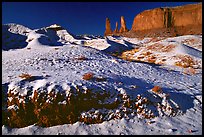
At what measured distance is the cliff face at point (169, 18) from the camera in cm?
13550

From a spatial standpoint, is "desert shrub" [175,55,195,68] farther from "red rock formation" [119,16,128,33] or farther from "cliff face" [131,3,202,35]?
"red rock formation" [119,16,128,33]

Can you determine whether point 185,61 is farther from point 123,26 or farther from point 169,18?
point 123,26

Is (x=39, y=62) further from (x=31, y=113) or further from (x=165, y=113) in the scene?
(x=165, y=113)

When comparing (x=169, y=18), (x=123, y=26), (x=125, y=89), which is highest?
(x=125, y=89)

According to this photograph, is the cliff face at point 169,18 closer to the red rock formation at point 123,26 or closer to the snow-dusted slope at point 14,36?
the red rock formation at point 123,26

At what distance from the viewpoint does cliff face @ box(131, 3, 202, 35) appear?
136 m

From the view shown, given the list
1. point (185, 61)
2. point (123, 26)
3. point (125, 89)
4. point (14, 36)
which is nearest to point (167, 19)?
point (123, 26)

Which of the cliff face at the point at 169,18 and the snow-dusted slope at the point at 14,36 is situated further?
the cliff face at the point at 169,18

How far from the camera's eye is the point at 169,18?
470 feet

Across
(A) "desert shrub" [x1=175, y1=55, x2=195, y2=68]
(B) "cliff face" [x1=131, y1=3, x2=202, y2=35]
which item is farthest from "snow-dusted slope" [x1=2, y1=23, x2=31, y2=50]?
(B) "cliff face" [x1=131, y1=3, x2=202, y2=35]

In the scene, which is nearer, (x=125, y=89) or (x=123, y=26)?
(x=125, y=89)

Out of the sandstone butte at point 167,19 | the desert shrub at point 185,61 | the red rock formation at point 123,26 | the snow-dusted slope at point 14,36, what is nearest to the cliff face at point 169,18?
the sandstone butte at point 167,19

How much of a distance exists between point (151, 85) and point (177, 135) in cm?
487

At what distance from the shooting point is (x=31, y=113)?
30.9 feet
